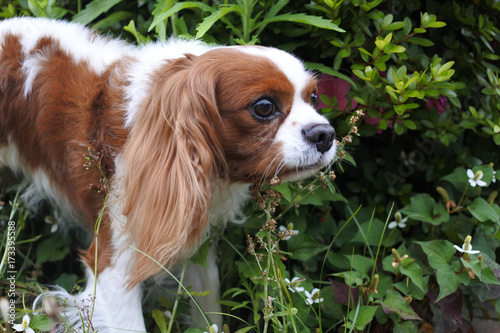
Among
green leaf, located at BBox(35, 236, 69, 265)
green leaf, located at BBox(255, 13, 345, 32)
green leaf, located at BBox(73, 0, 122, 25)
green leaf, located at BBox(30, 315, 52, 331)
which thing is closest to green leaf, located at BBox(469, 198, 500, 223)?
green leaf, located at BBox(255, 13, 345, 32)

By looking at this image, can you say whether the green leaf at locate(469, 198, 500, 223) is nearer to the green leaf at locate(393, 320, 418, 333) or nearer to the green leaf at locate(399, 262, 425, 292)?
the green leaf at locate(399, 262, 425, 292)

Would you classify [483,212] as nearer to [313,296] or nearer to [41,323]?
[313,296]

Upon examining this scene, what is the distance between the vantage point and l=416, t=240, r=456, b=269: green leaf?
84.7 inches

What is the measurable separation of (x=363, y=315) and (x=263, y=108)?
0.90 metres

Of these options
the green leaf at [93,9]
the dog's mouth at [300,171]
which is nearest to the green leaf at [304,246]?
the dog's mouth at [300,171]

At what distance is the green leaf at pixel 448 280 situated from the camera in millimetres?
2019

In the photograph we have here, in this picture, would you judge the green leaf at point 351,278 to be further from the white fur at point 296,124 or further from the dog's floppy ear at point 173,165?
the dog's floppy ear at point 173,165

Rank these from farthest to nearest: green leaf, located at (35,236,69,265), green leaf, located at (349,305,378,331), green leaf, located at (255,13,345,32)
A: green leaf, located at (35,236,69,265)
green leaf, located at (255,13,345,32)
green leaf, located at (349,305,378,331)

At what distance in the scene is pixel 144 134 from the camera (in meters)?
1.96

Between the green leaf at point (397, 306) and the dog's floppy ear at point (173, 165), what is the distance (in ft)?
A: 2.61

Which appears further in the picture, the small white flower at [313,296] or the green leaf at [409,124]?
the green leaf at [409,124]

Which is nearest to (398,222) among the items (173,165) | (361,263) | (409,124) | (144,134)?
(361,263)

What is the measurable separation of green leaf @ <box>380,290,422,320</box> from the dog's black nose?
0.69 m

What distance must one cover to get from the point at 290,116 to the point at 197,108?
1.13 feet
